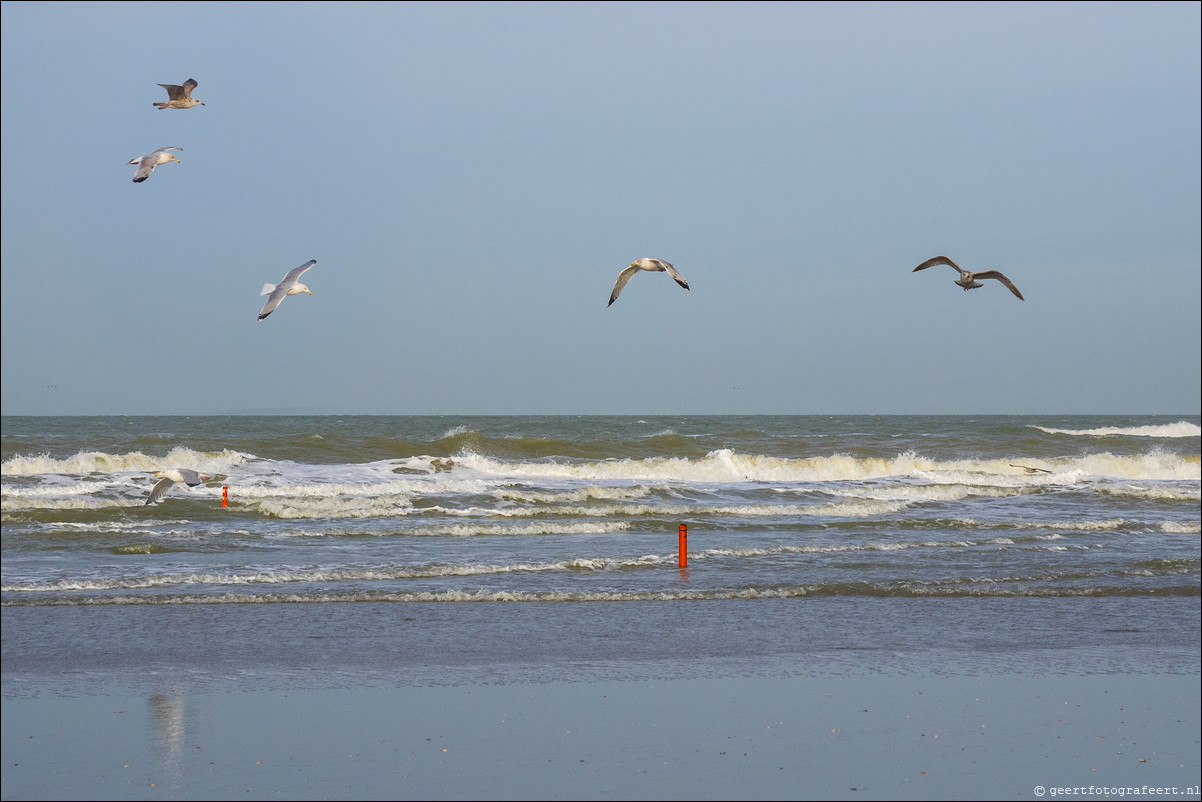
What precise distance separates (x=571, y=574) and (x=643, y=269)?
463cm

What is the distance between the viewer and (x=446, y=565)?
1384cm

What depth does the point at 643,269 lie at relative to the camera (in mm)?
10430

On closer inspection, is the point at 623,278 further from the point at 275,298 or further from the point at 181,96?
the point at 181,96

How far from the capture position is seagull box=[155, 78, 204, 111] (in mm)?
11156

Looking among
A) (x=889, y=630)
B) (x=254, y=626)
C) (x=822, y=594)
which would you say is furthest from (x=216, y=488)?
(x=889, y=630)

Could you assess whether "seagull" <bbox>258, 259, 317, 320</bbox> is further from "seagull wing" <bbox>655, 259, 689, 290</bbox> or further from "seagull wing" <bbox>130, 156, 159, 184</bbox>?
"seagull wing" <bbox>655, 259, 689, 290</bbox>

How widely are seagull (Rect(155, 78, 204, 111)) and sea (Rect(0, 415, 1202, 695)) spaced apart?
5.24m

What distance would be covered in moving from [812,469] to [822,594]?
21.9 meters

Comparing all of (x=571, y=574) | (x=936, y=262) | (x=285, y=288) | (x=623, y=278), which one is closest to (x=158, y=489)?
(x=285, y=288)

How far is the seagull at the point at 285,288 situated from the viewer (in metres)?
9.95

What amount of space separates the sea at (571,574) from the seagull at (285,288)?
3.07 metres

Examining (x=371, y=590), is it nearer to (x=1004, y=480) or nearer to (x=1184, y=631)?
(x=1184, y=631)

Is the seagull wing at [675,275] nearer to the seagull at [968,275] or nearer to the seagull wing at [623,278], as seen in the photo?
the seagull wing at [623,278]

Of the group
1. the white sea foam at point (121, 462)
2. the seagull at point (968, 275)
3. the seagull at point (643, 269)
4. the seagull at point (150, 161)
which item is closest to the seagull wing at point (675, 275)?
the seagull at point (643, 269)
